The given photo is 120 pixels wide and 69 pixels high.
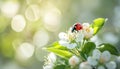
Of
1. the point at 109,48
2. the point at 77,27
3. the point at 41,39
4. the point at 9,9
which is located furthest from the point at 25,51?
the point at 109,48

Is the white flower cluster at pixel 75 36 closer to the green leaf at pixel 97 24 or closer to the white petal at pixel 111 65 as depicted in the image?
the green leaf at pixel 97 24

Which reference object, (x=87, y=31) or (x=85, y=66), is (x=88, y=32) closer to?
(x=87, y=31)

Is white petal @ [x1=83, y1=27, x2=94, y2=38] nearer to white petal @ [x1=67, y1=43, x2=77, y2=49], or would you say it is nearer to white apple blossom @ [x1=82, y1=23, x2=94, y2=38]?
white apple blossom @ [x1=82, y1=23, x2=94, y2=38]

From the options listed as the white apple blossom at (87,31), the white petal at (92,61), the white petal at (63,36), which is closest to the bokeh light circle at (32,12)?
the white petal at (63,36)

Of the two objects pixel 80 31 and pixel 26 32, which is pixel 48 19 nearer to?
pixel 26 32

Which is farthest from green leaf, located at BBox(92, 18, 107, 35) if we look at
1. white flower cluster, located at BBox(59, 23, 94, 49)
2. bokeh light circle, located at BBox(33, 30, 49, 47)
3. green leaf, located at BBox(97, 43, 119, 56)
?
bokeh light circle, located at BBox(33, 30, 49, 47)

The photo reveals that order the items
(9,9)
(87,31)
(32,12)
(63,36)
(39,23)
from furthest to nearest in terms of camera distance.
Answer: (32,12)
(39,23)
(9,9)
(63,36)
(87,31)
